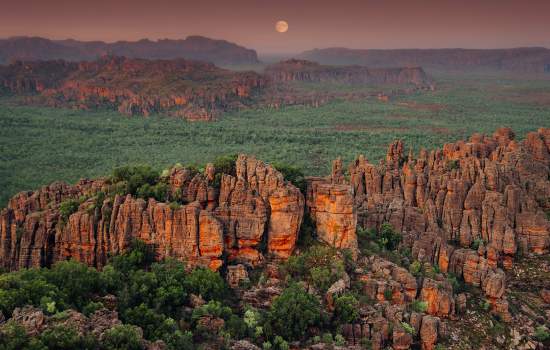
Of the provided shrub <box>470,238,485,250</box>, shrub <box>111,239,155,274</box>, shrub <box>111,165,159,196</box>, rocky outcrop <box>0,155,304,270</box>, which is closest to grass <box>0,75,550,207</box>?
shrub <box>111,165,159,196</box>

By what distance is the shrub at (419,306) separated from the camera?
29.4 meters

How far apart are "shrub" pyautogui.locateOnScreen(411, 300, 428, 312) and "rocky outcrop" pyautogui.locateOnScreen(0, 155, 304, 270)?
8170 mm

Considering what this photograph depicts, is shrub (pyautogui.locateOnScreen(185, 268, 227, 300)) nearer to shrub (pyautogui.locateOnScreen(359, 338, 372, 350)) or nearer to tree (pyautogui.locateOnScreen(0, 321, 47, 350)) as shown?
shrub (pyautogui.locateOnScreen(359, 338, 372, 350))

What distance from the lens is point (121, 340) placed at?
19734 millimetres

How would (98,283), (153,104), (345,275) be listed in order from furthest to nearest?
(153,104)
(345,275)
(98,283)

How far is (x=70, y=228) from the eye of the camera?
3003cm

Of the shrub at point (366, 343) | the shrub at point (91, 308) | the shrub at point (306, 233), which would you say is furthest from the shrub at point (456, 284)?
the shrub at point (91, 308)

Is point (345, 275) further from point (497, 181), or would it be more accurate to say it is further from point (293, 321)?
point (497, 181)

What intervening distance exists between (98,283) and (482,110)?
177251 millimetres

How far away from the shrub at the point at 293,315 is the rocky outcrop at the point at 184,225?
459cm

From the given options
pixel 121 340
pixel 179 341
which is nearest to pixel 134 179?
pixel 179 341

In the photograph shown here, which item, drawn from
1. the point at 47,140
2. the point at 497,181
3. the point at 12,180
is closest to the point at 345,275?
the point at 497,181

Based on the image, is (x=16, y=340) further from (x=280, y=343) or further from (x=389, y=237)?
(x=389, y=237)

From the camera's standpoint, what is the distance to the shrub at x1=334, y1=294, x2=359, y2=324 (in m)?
26.9
